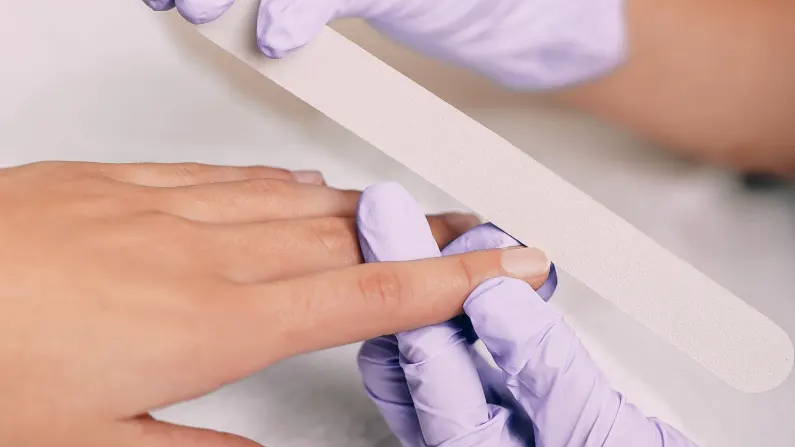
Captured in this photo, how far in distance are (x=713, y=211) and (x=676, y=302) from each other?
359 mm

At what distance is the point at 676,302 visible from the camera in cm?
63

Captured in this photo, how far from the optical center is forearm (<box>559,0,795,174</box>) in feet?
2.93

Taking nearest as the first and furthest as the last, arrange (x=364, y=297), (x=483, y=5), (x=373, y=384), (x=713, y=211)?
(x=364, y=297) → (x=373, y=384) → (x=483, y=5) → (x=713, y=211)

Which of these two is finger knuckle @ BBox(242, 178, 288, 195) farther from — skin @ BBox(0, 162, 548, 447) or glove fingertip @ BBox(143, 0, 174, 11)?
glove fingertip @ BBox(143, 0, 174, 11)

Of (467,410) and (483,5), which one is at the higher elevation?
(483,5)

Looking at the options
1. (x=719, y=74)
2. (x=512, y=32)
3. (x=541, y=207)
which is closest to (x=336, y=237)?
(x=541, y=207)

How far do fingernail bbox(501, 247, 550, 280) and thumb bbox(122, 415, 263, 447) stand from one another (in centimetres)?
24

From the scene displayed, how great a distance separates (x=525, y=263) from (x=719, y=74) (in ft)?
1.46

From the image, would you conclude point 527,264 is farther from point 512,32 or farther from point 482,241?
point 512,32

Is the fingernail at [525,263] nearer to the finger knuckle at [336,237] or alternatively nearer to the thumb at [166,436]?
the finger knuckle at [336,237]

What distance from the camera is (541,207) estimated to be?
63cm

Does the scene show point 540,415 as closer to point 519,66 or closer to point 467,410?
point 467,410

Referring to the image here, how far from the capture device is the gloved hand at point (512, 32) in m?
0.77

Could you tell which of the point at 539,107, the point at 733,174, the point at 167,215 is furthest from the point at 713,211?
the point at 167,215
